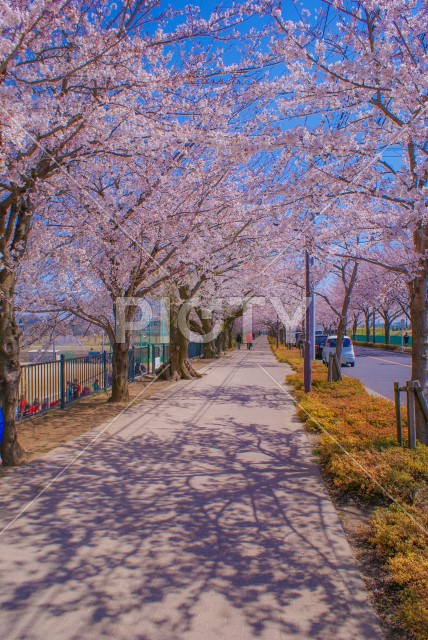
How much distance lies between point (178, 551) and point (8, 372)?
371 centimetres

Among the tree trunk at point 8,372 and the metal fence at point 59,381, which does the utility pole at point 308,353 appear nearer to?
the metal fence at point 59,381

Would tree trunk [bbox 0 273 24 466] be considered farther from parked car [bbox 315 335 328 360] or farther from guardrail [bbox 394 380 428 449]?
parked car [bbox 315 335 328 360]

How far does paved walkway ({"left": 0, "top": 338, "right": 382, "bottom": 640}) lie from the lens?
3.20 meters

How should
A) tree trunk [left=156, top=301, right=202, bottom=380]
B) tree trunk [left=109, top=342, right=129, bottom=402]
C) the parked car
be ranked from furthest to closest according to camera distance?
the parked car < tree trunk [left=156, top=301, right=202, bottom=380] < tree trunk [left=109, top=342, right=129, bottom=402]

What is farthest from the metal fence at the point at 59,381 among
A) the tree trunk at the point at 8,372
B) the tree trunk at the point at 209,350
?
the tree trunk at the point at 209,350

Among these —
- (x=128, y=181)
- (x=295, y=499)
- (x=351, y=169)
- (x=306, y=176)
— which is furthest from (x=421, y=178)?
(x=128, y=181)

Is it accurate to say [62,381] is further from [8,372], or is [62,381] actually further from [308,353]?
[308,353]

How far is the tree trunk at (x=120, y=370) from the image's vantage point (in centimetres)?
1291

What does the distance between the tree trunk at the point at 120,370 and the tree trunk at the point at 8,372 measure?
589 cm

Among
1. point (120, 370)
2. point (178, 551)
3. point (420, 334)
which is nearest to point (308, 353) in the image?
point (120, 370)

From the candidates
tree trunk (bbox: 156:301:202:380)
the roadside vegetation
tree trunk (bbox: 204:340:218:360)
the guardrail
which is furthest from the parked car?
the guardrail

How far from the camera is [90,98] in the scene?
22.8ft

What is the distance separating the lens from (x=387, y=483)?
5230mm

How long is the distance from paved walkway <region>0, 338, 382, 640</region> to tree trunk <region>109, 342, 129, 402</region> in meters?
5.00
